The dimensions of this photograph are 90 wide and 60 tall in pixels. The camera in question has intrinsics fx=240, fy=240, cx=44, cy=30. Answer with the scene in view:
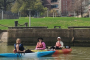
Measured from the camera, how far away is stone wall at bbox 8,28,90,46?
2648 centimetres

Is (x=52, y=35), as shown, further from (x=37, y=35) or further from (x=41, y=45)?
(x=41, y=45)

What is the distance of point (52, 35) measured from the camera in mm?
27016

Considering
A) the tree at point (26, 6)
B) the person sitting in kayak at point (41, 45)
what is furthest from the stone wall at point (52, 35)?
the tree at point (26, 6)

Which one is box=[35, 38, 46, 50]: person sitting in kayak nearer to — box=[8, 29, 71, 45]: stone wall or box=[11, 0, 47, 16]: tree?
box=[8, 29, 71, 45]: stone wall

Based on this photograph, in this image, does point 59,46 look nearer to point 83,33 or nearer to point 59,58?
point 59,58

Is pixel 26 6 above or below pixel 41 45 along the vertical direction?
above

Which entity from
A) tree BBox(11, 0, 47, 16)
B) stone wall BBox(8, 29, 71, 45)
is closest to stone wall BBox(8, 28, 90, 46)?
stone wall BBox(8, 29, 71, 45)

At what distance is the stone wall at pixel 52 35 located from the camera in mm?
26484

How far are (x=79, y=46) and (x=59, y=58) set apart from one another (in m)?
8.77

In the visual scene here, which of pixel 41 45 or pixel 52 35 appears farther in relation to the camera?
pixel 52 35

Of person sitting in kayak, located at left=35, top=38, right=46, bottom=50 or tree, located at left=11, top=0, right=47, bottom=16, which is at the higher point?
tree, located at left=11, top=0, right=47, bottom=16

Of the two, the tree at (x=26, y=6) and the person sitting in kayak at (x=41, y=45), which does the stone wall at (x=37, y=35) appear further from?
the tree at (x=26, y=6)

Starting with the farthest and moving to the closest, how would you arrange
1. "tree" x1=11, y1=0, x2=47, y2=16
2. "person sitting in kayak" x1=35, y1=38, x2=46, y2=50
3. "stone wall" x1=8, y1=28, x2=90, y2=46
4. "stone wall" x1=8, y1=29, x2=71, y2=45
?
"tree" x1=11, y1=0, x2=47, y2=16 < "stone wall" x1=8, y1=29, x2=71, y2=45 < "stone wall" x1=8, y1=28, x2=90, y2=46 < "person sitting in kayak" x1=35, y1=38, x2=46, y2=50

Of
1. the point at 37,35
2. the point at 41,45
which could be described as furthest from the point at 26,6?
the point at 41,45
